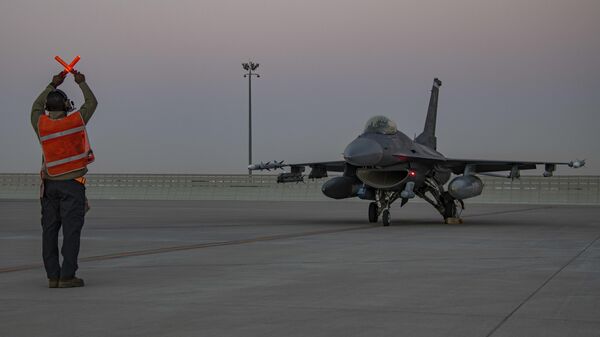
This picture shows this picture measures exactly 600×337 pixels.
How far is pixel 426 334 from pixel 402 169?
1842 centimetres

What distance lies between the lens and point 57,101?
9.45 metres

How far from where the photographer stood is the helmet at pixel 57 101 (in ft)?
31.0

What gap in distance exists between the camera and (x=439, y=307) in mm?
7793

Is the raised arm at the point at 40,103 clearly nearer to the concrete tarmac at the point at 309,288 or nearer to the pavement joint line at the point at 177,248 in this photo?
the concrete tarmac at the point at 309,288

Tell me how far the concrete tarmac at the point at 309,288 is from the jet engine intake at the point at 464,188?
7221mm

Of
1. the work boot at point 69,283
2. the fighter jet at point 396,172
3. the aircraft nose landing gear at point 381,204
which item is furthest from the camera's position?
the aircraft nose landing gear at point 381,204

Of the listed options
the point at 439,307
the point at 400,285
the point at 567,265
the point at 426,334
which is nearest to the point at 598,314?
the point at 439,307

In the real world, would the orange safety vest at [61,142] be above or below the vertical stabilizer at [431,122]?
below

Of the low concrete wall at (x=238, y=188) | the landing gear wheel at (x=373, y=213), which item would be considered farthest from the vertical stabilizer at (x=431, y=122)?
the low concrete wall at (x=238, y=188)

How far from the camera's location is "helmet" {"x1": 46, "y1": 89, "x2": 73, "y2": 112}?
9461mm

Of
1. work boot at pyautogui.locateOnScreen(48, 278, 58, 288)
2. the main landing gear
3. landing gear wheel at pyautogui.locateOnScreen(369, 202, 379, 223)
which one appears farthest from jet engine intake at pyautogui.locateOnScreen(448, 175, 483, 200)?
work boot at pyautogui.locateOnScreen(48, 278, 58, 288)

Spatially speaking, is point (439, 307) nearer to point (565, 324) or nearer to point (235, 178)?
point (565, 324)

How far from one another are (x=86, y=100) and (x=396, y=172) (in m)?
16.9

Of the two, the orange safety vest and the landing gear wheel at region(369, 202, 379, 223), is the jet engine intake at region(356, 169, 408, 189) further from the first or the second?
the orange safety vest
